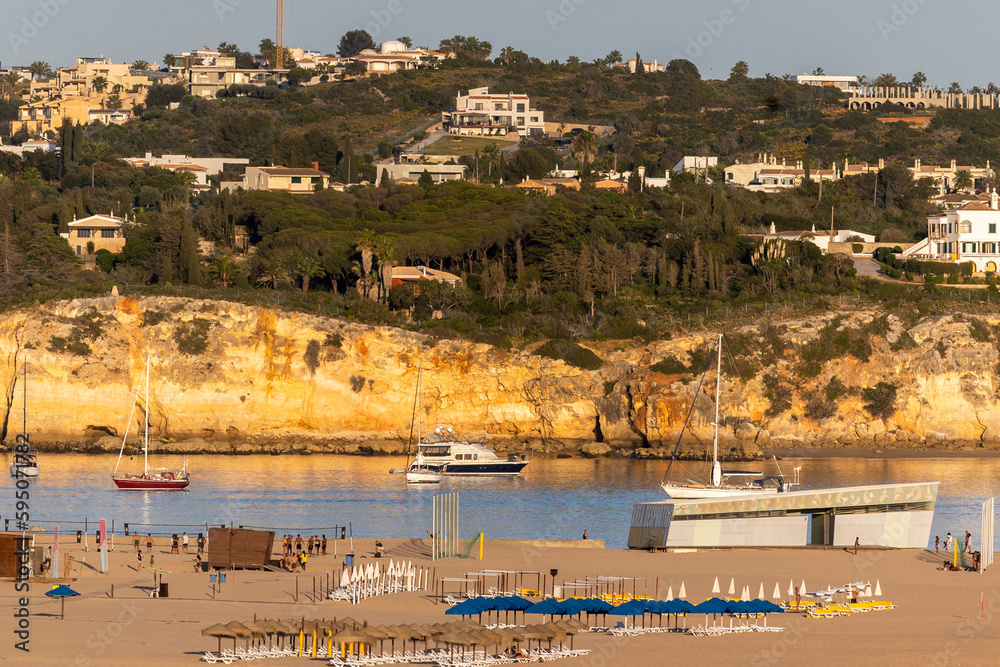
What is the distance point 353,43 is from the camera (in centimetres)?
17825

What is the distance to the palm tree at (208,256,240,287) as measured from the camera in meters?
74.7

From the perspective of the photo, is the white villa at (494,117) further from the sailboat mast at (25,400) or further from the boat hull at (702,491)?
the boat hull at (702,491)

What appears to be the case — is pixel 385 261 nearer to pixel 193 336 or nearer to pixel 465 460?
pixel 193 336

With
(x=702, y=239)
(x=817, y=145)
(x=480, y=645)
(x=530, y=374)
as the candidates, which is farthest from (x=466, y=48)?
(x=480, y=645)

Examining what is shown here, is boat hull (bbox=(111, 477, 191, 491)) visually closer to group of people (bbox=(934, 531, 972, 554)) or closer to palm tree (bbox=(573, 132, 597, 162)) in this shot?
group of people (bbox=(934, 531, 972, 554))

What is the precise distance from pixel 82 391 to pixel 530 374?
72.7ft

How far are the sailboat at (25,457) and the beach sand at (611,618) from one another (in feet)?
54.6

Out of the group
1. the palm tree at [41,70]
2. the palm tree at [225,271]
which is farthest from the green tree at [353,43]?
the palm tree at [225,271]

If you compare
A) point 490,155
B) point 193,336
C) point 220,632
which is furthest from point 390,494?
point 490,155

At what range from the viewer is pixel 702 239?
78.2 meters

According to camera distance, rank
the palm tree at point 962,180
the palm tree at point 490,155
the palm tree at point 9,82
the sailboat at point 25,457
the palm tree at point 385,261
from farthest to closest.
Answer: the palm tree at point 9,82 → the palm tree at point 490,155 → the palm tree at point 962,180 → the palm tree at point 385,261 → the sailboat at point 25,457

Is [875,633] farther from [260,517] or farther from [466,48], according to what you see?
[466,48]

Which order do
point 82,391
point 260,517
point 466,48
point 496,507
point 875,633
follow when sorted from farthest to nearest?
point 466,48
point 82,391
point 496,507
point 260,517
point 875,633

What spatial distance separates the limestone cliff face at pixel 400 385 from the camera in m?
66.1
